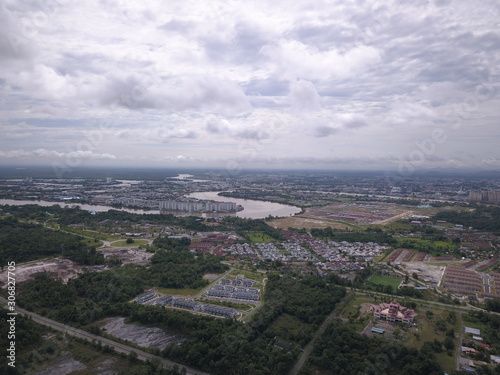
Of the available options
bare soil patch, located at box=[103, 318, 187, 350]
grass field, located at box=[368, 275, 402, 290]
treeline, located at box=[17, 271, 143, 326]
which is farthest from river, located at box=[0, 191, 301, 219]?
bare soil patch, located at box=[103, 318, 187, 350]

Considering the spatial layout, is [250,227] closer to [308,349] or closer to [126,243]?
[126,243]

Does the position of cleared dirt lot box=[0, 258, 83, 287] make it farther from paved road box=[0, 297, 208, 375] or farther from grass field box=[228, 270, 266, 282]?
grass field box=[228, 270, 266, 282]

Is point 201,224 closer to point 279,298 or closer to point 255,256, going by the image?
point 255,256

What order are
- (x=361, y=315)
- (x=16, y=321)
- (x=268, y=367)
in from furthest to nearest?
(x=361, y=315) → (x=16, y=321) → (x=268, y=367)

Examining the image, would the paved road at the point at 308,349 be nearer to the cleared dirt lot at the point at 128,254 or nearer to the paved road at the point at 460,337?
the paved road at the point at 460,337

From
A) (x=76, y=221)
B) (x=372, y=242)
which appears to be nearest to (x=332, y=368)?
(x=372, y=242)

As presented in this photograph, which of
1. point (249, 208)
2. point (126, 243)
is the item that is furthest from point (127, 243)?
point (249, 208)
